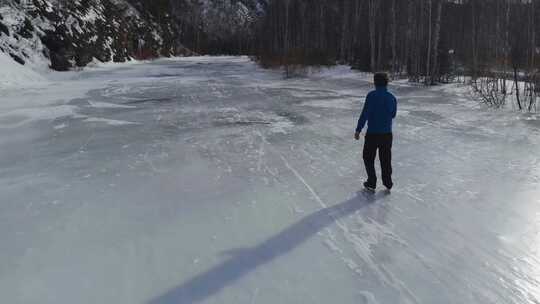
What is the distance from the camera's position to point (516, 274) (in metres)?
3.88

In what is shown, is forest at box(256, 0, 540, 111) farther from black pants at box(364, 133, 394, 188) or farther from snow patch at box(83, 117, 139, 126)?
snow patch at box(83, 117, 139, 126)

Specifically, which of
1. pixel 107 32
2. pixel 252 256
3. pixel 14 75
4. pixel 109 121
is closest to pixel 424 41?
pixel 14 75

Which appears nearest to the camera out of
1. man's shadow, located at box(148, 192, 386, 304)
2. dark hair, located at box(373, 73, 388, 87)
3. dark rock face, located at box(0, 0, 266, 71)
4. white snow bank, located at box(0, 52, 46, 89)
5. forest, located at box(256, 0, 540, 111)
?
man's shadow, located at box(148, 192, 386, 304)

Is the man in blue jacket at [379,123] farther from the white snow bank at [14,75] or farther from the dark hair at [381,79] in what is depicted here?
the white snow bank at [14,75]

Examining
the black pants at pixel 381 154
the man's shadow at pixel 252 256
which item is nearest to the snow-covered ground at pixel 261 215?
the man's shadow at pixel 252 256

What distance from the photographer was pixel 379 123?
5977 millimetres

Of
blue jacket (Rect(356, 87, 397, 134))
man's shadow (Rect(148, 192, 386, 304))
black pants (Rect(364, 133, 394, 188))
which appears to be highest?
blue jacket (Rect(356, 87, 397, 134))

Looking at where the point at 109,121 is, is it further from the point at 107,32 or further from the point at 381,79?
the point at 107,32

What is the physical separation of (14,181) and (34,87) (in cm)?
1407

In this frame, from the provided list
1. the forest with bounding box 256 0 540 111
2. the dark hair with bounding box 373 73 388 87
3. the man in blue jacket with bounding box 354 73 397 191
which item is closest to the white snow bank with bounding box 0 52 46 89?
the forest with bounding box 256 0 540 111

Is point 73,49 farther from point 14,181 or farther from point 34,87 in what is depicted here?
point 14,181

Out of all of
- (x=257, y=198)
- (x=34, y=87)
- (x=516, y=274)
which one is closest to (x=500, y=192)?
(x=516, y=274)

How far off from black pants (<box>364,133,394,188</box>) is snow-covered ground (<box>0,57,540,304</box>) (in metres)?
0.20

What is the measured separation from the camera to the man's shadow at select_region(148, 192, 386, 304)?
354 cm
